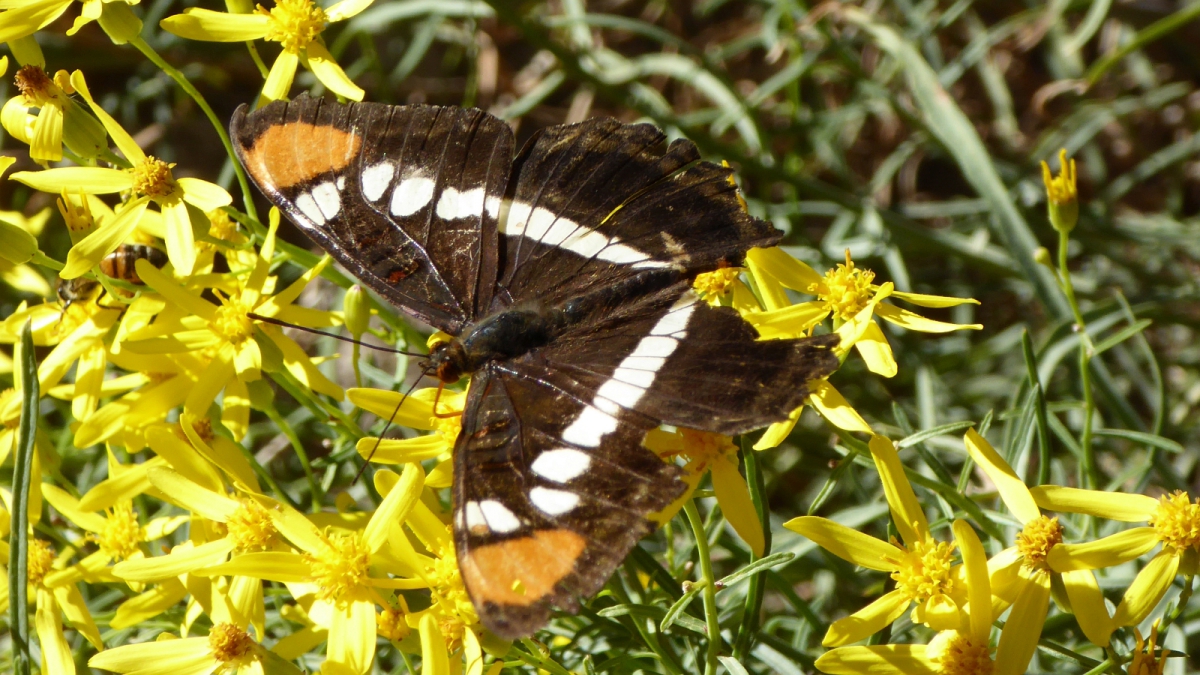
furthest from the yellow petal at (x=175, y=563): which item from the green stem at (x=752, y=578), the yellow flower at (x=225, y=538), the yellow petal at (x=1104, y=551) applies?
the yellow petal at (x=1104, y=551)

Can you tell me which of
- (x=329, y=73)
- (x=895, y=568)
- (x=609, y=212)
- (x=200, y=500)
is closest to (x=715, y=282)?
(x=609, y=212)

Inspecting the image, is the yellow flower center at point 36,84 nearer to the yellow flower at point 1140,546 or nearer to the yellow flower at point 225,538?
the yellow flower at point 225,538

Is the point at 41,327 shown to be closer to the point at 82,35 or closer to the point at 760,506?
the point at 760,506

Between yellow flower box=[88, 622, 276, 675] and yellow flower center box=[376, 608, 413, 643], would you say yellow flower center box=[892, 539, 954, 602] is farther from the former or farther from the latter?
yellow flower box=[88, 622, 276, 675]

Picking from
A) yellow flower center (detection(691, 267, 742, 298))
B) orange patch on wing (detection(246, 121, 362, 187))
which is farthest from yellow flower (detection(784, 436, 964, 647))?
orange patch on wing (detection(246, 121, 362, 187))

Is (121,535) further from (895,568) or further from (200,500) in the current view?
(895,568)

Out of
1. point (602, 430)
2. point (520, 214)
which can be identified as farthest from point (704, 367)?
point (520, 214)
